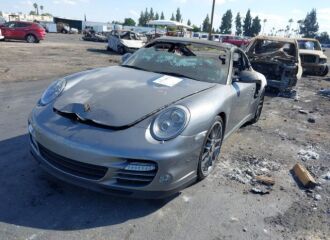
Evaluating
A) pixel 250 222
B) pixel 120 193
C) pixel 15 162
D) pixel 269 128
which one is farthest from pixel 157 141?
pixel 269 128

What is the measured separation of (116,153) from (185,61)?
6.67 feet

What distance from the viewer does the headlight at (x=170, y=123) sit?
9.24 feet

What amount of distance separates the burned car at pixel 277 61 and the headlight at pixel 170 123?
23.3ft

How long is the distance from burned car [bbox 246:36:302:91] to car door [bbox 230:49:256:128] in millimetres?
4415

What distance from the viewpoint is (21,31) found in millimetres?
23219

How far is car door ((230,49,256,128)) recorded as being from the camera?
416cm

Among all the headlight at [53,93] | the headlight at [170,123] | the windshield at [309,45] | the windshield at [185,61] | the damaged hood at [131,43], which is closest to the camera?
the headlight at [170,123]

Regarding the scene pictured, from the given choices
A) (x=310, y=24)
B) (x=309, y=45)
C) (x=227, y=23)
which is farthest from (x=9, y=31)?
(x=310, y=24)

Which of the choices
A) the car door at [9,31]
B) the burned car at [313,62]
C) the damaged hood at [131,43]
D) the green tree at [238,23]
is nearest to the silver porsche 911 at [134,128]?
the burned car at [313,62]

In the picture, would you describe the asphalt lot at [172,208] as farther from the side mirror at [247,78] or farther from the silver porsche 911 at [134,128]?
the side mirror at [247,78]

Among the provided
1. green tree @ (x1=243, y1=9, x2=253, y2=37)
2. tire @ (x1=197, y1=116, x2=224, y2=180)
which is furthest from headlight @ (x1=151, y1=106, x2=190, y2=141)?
green tree @ (x1=243, y1=9, x2=253, y2=37)

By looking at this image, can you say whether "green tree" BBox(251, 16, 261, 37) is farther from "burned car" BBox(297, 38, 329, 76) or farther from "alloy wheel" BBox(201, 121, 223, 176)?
"alloy wheel" BBox(201, 121, 223, 176)

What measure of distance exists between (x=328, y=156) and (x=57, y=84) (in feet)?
12.8

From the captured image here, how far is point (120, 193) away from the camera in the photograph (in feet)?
9.04
